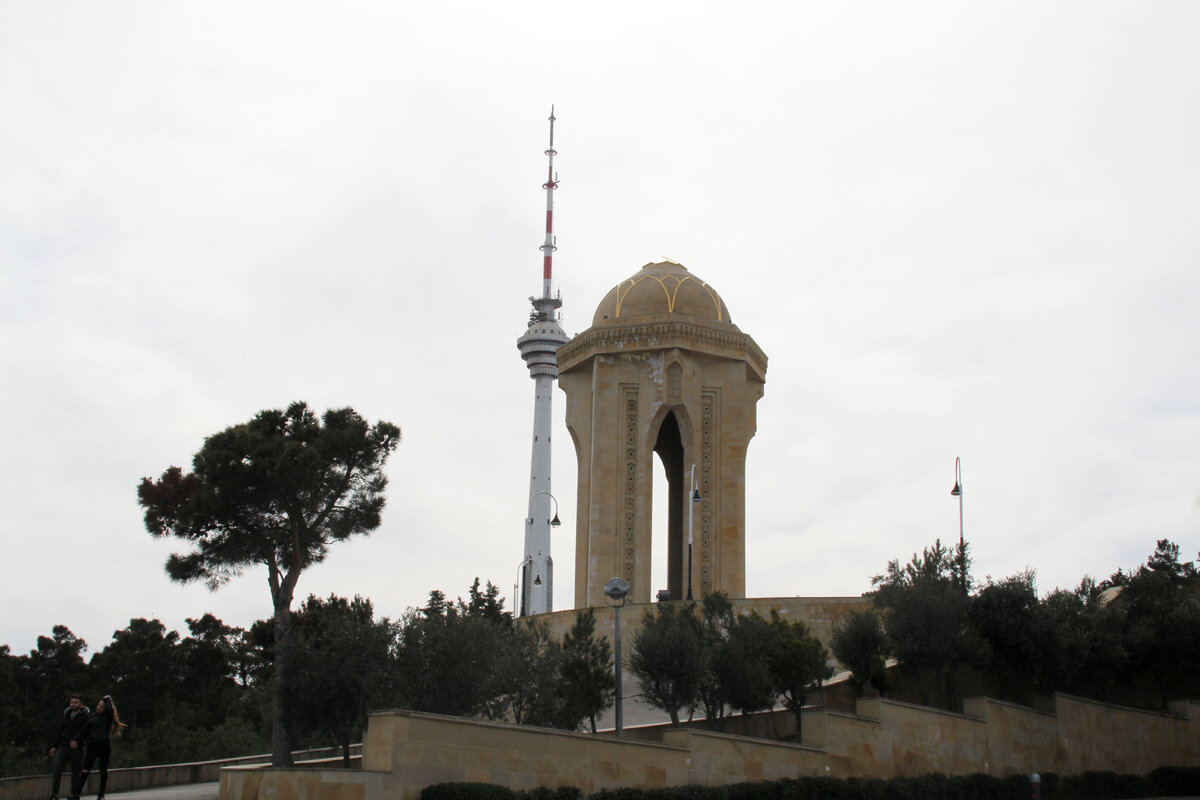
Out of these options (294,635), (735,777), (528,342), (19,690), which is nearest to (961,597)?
(735,777)

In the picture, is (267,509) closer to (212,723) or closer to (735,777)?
(735,777)

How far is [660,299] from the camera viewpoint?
38.8m

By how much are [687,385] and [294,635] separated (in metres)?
17.0

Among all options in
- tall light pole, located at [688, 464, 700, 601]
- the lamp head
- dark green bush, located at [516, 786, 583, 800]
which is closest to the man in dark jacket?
dark green bush, located at [516, 786, 583, 800]

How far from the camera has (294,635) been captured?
78.8 feet

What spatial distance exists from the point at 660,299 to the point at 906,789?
65.2 ft

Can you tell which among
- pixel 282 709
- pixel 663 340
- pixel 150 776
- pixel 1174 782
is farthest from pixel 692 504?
pixel 150 776

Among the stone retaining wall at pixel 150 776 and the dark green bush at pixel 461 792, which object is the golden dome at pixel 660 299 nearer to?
the stone retaining wall at pixel 150 776

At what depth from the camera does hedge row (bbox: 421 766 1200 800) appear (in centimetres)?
1767

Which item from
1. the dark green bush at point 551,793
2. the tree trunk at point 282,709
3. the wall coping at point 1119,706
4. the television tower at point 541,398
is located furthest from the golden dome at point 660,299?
the television tower at point 541,398

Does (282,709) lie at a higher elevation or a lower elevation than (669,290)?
lower

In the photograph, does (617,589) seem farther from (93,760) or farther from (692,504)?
(692,504)

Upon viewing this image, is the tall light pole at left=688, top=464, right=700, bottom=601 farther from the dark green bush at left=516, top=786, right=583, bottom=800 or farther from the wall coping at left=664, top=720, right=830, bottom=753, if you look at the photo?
the dark green bush at left=516, top=786, right=583, bottom=800

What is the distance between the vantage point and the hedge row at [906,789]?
1767 cm
